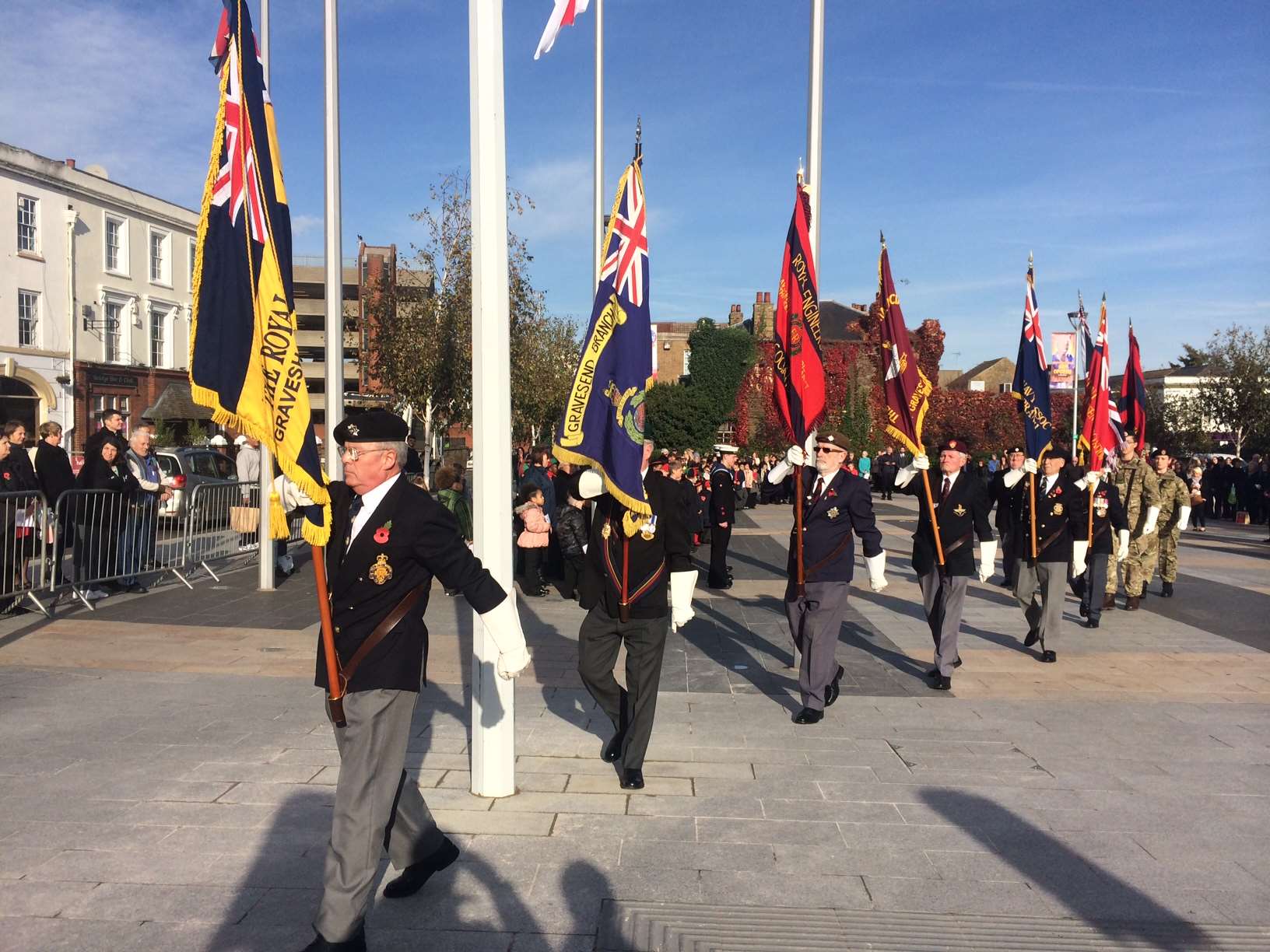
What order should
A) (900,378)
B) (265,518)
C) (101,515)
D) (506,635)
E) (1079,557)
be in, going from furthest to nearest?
1. (265,518)
2. (101,515)
3. (1079,557)
4. (900,378)
5. (506,635)

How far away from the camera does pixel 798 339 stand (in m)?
8.01

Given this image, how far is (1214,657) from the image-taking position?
9430mm

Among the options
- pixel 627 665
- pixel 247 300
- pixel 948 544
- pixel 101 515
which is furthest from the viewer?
pixel 101 515

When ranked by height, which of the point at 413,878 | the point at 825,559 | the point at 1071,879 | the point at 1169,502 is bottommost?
the point at 1071,879

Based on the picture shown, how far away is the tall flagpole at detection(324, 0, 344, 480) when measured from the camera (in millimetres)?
11867

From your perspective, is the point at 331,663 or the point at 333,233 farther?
the point at 333,233

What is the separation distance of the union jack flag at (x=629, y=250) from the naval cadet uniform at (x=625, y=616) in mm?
1287

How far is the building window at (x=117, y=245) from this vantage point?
36844 millimetres

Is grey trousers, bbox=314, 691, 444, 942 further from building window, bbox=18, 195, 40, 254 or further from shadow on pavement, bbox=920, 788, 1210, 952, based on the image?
building window, bbox=18, 195, 40, 254

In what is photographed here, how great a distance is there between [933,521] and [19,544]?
8.68 metres

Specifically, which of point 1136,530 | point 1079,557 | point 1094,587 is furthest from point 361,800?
point 1136,530

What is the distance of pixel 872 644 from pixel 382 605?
693 cm

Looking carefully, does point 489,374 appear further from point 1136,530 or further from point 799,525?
point 1136,530

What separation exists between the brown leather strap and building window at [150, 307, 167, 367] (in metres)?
39.8
